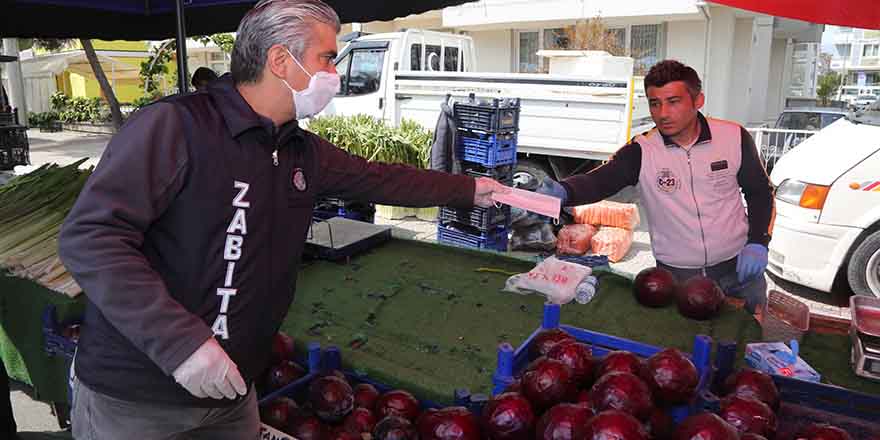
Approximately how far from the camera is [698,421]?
5.24 feet

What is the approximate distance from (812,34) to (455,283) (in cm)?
2438

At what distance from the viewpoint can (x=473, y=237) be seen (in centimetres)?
692

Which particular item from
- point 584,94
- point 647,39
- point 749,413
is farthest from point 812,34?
point 749,413

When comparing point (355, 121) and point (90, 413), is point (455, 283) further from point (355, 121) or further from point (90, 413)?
point (355, 121)

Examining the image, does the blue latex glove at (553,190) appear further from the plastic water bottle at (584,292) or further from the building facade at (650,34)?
the building facade at (650,34)

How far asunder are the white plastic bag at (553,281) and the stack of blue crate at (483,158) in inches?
140

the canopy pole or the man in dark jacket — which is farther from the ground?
the canopy pole

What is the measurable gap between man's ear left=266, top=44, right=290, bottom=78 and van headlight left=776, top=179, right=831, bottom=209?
5617 millimetres

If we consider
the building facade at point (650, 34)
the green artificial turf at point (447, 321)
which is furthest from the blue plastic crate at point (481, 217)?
the building facade at point (650, 34)

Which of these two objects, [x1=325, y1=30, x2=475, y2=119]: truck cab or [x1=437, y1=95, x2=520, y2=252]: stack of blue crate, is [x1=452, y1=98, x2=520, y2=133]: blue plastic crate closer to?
[x1=437, y1=95, x2=520, y2=252]: stack of blue crate

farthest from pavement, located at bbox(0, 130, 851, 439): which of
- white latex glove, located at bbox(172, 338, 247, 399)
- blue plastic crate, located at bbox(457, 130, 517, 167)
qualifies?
white latex glove, located at bbox(172, 338, 247, 399)

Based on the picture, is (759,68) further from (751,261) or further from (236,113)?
(236,113)

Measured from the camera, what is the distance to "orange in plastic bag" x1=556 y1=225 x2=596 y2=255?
24.7 ft

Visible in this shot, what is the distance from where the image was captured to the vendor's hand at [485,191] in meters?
2.50
